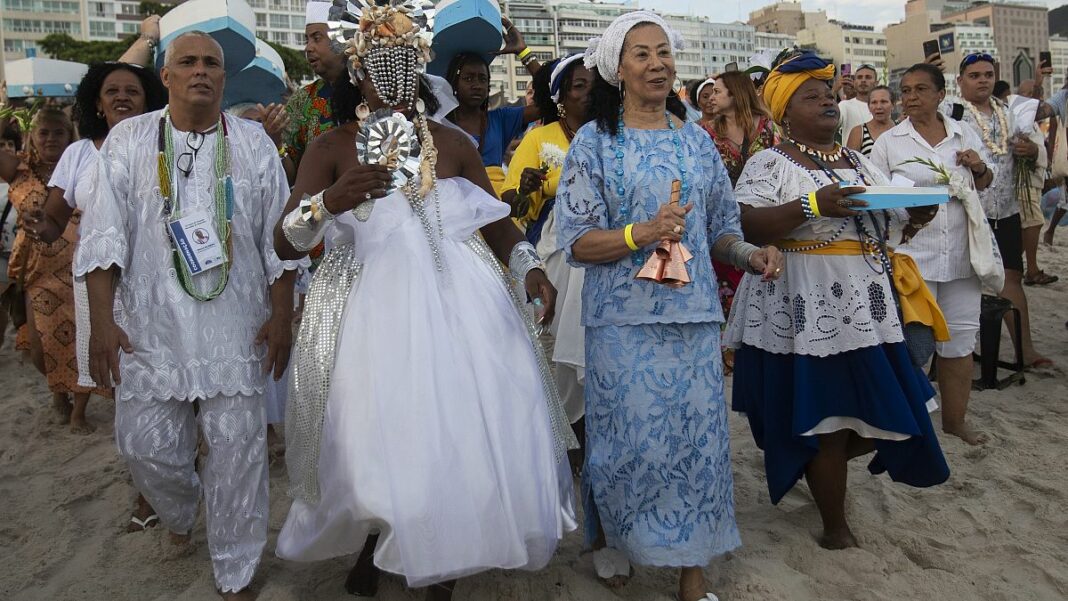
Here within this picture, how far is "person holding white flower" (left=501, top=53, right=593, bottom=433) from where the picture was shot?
4.40 m

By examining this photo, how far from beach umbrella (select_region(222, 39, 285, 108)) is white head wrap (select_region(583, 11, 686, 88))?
2.92 meters

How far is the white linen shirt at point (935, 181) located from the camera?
5.22 metres

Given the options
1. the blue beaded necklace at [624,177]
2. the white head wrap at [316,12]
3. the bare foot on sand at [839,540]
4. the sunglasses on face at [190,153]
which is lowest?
the bare foot on sand at [839,540]

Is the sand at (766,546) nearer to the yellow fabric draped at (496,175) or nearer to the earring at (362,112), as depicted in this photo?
the earring at (362,112)

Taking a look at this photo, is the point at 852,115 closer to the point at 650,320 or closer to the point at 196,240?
the point at 650,320

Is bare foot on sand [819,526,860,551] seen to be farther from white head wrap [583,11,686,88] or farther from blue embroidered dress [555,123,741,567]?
white head wrap [583,11,686,88]

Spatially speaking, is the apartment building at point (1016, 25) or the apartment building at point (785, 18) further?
the apartment building at point (1016, 25)

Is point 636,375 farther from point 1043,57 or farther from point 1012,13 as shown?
point 1012,13

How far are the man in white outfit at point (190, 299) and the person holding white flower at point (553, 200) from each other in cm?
136

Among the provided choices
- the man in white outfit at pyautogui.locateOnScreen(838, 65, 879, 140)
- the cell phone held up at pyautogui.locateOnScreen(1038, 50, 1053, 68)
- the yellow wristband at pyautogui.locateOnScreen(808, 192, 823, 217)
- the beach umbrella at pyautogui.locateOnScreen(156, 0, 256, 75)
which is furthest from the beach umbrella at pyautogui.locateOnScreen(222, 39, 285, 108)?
the cell phone held up at pyautogui.locateOnScreen(1038, 50, 1053, 68)

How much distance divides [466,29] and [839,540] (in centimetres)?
330

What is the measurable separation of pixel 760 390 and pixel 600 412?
0.95 metres

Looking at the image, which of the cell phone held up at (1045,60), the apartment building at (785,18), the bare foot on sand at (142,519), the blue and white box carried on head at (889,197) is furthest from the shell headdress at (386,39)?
the apartment building at (785,18)

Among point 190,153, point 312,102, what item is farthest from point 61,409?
point 190,153
